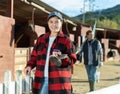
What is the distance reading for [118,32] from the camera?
3812 cm

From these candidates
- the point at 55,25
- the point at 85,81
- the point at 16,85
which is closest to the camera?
the point at 55,25

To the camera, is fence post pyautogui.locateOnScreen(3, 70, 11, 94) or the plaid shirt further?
fence post pyautogui.locateOnScreen(3, 70, 11, 94)

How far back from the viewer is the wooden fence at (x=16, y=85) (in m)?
6.00

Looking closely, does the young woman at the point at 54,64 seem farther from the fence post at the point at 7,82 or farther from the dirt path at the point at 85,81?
the dirt path at the point at 85,81

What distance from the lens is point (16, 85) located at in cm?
642

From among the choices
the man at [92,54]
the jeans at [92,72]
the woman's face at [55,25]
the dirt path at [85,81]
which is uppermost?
the woman's face at [55,25]

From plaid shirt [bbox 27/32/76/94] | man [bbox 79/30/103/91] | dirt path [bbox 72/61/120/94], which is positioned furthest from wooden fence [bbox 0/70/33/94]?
dirt path [bbox 72/61/120/94]

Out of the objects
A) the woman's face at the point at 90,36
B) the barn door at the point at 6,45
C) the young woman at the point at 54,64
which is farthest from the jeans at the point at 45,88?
the barn door at the point at 6,45

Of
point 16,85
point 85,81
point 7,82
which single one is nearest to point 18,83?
point 16,85

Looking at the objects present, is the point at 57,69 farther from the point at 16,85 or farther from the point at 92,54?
the point at 92,54

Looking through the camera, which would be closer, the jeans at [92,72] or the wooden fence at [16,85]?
the wooden fence at [16,85]

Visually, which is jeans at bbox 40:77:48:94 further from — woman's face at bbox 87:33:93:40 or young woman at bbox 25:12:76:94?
woman's face at bbox 87:33:93:40

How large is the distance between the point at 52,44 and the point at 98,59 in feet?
21.2

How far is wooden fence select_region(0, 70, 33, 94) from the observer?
6.00 meters
